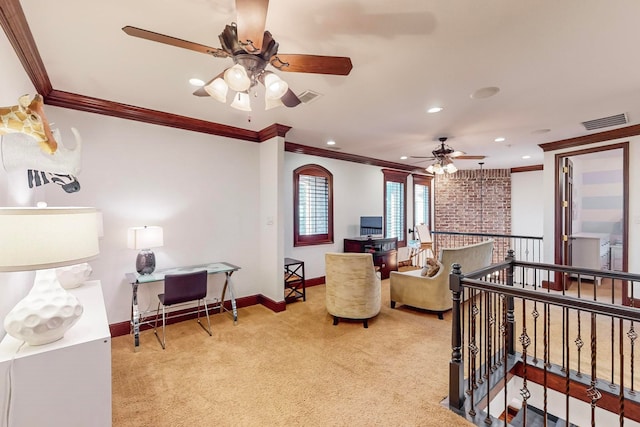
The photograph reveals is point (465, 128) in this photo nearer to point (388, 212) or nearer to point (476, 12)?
point (476, 12)

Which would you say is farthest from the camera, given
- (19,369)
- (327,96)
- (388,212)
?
(388,212)

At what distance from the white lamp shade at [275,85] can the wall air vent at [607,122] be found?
4317mm

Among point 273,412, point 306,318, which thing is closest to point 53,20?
point 273,412

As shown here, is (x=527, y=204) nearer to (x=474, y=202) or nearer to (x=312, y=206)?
(x=474, y=202)

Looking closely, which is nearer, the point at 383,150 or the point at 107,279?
the point at 107,279

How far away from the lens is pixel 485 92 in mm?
2885

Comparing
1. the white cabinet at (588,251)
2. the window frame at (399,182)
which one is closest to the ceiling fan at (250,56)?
the window frame at (399,182)

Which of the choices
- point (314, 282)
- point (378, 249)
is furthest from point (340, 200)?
point (314, 282)

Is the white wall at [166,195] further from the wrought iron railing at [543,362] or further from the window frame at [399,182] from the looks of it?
the window frame at [399,182]

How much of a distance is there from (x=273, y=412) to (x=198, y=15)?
272 cm

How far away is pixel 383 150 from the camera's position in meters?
5.60

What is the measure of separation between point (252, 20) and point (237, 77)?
36 cm

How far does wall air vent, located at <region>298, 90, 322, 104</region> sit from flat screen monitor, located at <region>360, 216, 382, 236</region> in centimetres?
352

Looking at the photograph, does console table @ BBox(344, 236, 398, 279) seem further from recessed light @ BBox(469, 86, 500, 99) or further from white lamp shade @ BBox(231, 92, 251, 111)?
white lamp shade @ BBox(231, 92, 251, 111)
